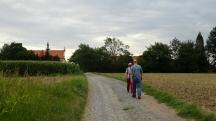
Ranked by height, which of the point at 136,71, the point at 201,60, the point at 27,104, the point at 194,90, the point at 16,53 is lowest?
the point at 194,90

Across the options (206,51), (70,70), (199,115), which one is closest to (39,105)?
(199,115)

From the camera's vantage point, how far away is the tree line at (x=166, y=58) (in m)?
116

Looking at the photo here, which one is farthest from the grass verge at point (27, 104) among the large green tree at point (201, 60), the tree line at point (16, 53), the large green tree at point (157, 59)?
the large green tree at point (201, 60)

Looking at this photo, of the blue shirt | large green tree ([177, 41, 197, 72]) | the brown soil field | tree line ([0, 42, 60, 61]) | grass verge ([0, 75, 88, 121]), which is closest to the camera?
grass verge ([0, 75, 88, 121])

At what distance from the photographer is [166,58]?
119 meters

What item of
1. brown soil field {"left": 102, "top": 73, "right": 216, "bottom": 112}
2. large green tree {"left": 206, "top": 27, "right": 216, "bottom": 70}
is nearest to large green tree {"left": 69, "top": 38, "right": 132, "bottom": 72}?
large green tree {"left": 206, "top": 27, "right": 216, "bottom": 70}

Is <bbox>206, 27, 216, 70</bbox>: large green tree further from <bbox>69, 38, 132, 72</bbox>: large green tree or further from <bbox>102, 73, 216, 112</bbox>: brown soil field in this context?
<bbox>102, 73, 216, 112</bbox>: brown soil field

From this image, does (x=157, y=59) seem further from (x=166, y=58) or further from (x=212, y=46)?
(x=212, y=46)

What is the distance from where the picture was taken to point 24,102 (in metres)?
11.8

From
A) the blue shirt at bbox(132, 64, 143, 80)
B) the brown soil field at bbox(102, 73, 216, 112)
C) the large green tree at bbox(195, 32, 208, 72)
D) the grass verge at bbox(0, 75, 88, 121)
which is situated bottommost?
the brown soil field at bbox(102, 73, 216, 112)

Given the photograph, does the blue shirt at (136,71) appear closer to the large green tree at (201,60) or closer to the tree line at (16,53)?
the tree line at (16,53)

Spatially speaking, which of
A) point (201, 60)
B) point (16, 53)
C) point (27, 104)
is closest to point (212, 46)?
point (201, 60)

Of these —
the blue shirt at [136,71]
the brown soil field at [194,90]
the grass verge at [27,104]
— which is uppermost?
the blue shirt at [136,71]

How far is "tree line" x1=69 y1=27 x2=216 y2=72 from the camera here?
116250 millimetres
